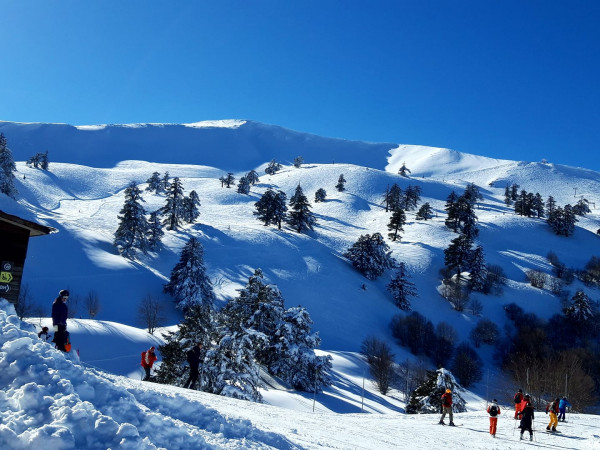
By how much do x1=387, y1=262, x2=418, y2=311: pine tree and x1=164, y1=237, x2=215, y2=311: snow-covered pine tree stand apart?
26.3 metres

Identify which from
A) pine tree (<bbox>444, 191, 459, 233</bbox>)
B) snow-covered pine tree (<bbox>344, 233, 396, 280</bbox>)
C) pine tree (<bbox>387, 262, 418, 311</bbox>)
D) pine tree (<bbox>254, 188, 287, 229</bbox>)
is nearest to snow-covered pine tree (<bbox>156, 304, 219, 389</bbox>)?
pine tree (<bbox>387, 262, 418, 311</bbox>)

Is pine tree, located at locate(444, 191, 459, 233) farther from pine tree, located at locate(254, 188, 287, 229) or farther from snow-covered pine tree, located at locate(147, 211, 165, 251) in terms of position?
snow-covered pine tree, located at locate(147, 211, 165, 251)

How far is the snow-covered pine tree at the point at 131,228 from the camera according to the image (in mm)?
54094

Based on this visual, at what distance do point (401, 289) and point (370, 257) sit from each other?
7.36 m

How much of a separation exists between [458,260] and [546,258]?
74.4 feet

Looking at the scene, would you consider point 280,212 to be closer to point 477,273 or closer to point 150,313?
point 477,273

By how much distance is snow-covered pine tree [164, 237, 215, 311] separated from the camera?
4581 cm

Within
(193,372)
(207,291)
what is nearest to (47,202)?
(207,291)

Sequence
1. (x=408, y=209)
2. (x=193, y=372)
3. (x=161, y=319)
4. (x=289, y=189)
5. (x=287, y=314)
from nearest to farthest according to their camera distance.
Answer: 1. (x=193, y=372)
2. (x=287, y=314)
3. (x=161, y=319)
4. (x=408, y=209)
5. (x=289, y=189)

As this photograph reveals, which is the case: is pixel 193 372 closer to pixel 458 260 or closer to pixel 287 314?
pixel 287 314

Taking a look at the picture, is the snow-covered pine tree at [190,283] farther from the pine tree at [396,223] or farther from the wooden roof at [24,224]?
the pine tree at [396,223]

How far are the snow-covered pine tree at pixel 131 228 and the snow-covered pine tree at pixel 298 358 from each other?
29.3 metres

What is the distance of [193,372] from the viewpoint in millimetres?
15672

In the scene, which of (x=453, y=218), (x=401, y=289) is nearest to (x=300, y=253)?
(x=401, y=289)
